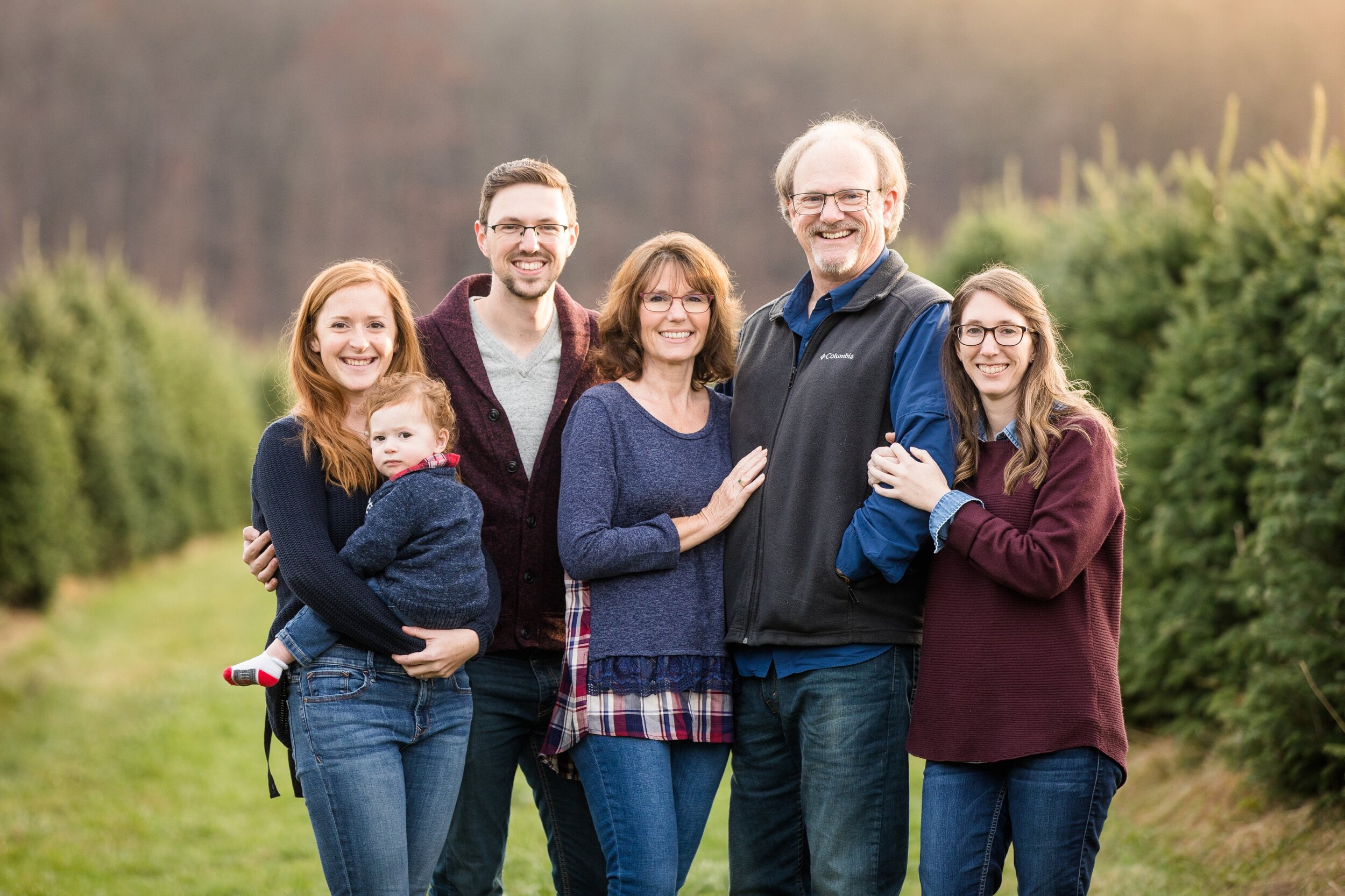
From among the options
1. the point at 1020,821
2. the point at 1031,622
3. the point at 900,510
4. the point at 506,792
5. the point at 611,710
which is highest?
the point at 900,510

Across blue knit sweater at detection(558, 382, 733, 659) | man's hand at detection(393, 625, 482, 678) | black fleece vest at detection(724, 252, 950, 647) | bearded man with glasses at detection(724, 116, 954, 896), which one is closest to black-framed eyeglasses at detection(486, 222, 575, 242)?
blue knit sweater at detection(558, 382, 733, 659)

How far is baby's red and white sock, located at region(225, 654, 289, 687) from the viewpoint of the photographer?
278cm

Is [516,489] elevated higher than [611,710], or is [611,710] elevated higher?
[516,489]

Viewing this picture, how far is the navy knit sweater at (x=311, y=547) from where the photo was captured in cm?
283

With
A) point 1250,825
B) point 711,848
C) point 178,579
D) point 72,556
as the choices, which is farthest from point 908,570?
point 178,579

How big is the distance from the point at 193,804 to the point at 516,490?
5.04m

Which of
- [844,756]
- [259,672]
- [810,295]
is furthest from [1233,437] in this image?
[259,672]

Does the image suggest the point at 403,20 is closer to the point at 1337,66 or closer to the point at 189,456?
the point at 1337,66

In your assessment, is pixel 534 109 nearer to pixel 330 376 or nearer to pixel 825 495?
pixel 330 376

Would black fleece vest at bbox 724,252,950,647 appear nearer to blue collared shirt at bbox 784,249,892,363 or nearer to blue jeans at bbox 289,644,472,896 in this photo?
blue collared shirt at bbox 784,249,892,363

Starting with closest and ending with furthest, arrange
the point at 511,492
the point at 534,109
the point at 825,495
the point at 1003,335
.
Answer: the point at 1003,335 < the point at 825,495 < the point at 511,492 < the point at 534,109

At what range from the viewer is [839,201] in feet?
10.5

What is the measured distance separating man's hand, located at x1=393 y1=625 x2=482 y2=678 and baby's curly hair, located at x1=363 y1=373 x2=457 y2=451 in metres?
0.47

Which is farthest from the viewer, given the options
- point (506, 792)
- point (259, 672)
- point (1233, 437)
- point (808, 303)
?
point (1233, 437)
